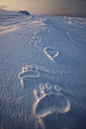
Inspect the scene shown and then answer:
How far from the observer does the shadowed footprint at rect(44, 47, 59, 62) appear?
870mm

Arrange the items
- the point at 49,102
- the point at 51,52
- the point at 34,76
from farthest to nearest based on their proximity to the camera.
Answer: the point at 51,52 < the point at 34,76 < the point at 49,102

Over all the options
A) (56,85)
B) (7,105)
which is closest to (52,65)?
(56,85)

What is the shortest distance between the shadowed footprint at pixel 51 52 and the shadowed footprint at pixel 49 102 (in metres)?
0.39

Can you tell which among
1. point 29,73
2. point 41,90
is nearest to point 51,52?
point 29,73

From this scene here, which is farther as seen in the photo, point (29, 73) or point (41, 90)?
point (29, 73)

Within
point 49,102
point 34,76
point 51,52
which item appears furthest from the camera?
point 51,52

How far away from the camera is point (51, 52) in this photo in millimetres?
942

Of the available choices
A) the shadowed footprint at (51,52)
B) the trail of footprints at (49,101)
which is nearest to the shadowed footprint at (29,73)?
the trail of footprints at (49,101)

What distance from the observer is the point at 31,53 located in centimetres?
89

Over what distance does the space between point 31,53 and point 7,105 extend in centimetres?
60

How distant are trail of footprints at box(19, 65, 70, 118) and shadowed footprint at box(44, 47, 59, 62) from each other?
38 cm

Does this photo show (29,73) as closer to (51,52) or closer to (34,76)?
(34,76)

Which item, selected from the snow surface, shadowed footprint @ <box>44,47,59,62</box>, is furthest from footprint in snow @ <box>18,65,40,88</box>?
shadowed footprint @ <box>44,47,59,62</box>

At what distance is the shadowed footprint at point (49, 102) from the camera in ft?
1.51
